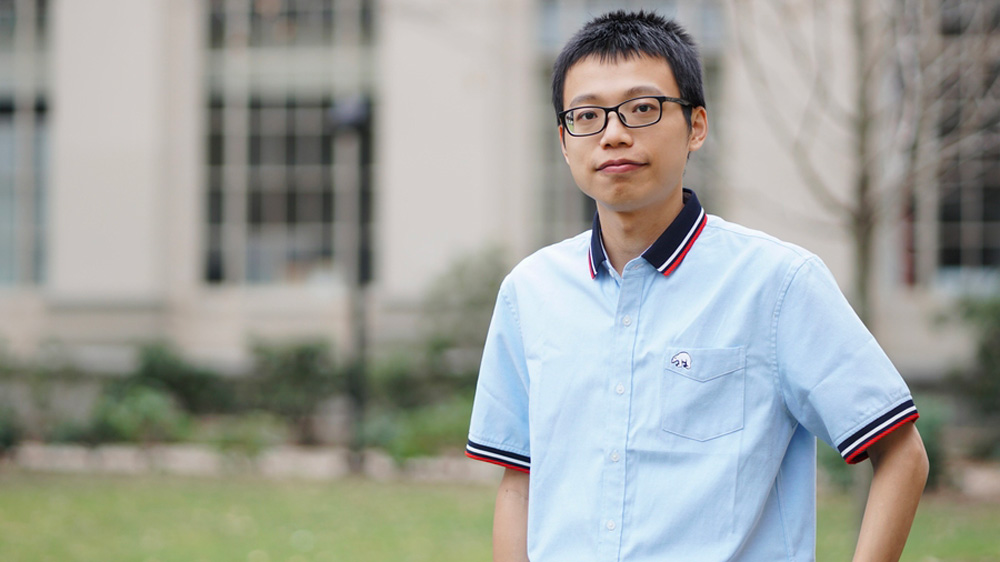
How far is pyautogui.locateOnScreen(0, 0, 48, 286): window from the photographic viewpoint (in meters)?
14.6

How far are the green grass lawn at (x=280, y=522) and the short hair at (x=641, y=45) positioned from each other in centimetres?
491

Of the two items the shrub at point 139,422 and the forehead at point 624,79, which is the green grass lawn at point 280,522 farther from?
the forehead at point 624,79

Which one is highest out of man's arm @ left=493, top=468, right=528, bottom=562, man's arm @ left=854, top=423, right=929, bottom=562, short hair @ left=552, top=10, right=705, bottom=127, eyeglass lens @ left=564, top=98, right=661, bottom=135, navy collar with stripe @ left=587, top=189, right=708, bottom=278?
short hair @ left=552, top=10, right=705, bottom=127

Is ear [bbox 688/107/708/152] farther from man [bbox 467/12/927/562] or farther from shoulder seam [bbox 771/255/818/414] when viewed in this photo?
shoulder seam [bbox 771/255/818/414]

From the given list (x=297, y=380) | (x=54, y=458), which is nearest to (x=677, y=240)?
(x=54, y=458)

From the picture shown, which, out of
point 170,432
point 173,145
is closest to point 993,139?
point 170,432

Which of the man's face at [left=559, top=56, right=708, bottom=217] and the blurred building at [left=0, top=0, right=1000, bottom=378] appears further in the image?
the blurred building at [left=0, top=0, right=1000, bottom=378]

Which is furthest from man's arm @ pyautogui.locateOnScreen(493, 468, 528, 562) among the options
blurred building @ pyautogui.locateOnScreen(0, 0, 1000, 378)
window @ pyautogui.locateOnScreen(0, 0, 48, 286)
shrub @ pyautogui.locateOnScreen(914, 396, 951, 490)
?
window @ pyautogui.locateOnScreen(0, 0, 48, 286)

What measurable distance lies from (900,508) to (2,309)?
48.0ft

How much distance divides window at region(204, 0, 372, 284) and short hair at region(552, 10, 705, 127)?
12550 millimetres

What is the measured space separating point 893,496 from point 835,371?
0.20 metres

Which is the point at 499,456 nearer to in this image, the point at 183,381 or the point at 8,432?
the point at 8,432

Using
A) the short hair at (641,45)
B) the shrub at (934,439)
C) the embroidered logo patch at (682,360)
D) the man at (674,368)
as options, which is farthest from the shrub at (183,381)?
the embroidered logo patch at (682,360)

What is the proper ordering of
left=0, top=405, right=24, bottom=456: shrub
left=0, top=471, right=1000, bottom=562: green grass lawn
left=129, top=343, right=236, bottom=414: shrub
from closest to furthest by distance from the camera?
left=0, top=471, right=1000, bottom=562: green grass lawn → left=0, top=405, right=24, bottom=456: shrub → left=129, top=343, right=236, bottom=414: shrub
